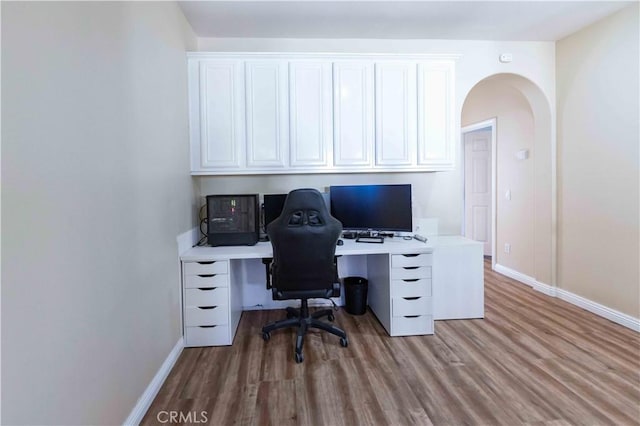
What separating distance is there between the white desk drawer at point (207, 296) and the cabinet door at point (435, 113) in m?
2.07

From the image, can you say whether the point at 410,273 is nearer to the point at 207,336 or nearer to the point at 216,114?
the point at 207,336

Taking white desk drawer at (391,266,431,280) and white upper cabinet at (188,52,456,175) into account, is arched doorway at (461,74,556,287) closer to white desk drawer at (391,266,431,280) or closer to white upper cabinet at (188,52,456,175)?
white upper cabinet at (188,52,456,175)

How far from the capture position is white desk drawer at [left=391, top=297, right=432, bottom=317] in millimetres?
2615

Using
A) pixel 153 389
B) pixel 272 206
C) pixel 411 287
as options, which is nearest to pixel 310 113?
pixel 272 206

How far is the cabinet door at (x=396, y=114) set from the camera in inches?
114

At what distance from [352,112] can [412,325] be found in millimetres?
1913

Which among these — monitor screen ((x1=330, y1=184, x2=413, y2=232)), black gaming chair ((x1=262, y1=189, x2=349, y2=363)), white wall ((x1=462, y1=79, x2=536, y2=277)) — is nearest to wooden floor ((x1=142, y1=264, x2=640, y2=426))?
black gaming chair ((x1=262, y1=189, x2=349, y2=363))

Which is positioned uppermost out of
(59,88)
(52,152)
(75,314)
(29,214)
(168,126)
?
(168,126)

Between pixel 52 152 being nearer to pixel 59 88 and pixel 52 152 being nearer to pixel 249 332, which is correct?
pixel 59 88

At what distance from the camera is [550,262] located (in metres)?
3.50

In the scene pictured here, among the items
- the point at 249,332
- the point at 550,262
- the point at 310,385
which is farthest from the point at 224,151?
the point at 550,262

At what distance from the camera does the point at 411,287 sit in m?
2.62

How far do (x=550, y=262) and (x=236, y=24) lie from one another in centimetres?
398

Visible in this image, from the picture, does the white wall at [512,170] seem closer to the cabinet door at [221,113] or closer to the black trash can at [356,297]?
the black trash can at [356,297]
